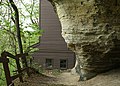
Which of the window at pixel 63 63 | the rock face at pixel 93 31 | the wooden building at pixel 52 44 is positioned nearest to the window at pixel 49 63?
the wooden building at pixel 52 44

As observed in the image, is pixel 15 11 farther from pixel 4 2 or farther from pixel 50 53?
pixel 50 53

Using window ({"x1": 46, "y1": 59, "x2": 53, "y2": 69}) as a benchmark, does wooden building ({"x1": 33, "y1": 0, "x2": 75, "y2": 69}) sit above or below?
above

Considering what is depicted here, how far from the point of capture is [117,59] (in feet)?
34.6

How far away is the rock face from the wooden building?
7.16 meters

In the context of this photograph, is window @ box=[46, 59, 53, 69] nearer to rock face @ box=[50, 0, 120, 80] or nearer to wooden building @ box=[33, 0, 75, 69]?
wooden building @ box=[33, 0, 75, 69]

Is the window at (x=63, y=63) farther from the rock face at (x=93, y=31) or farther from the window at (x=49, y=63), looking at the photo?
the rock face at (x=93, y=31)

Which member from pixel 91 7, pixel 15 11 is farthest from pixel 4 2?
pixel 91 7

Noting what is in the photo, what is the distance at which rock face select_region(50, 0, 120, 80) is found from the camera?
930 cm

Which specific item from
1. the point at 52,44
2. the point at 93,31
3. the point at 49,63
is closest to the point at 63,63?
the point at 49,63

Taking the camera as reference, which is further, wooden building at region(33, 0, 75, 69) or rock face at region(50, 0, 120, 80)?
wooden building at region(33, 0, 75, 69)

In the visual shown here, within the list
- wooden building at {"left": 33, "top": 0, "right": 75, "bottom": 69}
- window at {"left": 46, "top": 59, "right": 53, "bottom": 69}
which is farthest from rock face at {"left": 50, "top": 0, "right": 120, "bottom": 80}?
window at {"left": 46, "top": 59, "right": 53, "bottom": 69}

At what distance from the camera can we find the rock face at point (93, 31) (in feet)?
30.5

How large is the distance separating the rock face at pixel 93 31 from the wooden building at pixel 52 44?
716 cm

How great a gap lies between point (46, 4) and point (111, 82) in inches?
441
